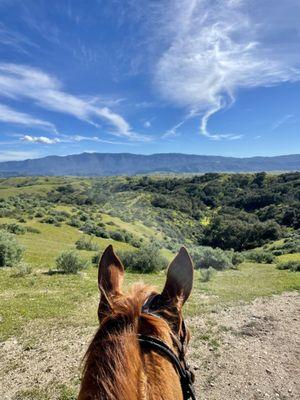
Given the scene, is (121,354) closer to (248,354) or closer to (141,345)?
(141,345)

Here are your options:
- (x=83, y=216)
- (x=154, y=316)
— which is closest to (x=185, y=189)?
(x=83, y=216)

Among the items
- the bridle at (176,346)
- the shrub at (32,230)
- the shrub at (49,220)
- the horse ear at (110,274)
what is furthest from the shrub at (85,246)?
the bridle at (176,346)

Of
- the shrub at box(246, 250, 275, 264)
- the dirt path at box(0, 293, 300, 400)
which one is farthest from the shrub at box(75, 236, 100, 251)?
the dirt path at box(0, 293, 300, 400)

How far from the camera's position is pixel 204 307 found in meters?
9.98

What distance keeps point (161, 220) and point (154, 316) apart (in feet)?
182

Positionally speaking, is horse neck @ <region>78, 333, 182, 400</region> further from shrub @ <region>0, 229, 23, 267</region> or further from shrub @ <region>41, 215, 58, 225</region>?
shrub @ <region>41, 215, 58, 225</region>

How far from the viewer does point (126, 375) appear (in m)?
1.29

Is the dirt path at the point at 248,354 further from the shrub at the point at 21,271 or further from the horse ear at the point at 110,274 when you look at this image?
the shrub at the point at 21,271

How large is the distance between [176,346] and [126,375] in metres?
0.53

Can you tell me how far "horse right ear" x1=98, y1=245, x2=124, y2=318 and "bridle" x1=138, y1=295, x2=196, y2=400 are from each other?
245mm

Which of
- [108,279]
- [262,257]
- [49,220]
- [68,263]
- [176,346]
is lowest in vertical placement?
[262,257]

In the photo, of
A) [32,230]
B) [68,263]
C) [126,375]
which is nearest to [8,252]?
[68,263]

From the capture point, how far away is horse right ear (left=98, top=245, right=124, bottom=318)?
72.6 inches

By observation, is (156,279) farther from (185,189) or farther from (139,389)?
(185,189)
